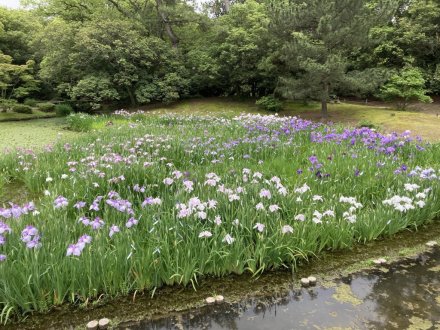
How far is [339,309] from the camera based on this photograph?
8.49 ft

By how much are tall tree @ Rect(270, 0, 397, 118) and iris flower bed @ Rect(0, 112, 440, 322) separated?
7.70 m

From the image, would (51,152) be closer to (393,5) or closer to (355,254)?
(355,254)

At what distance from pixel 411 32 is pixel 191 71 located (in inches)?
471

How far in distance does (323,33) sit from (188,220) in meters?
11.8

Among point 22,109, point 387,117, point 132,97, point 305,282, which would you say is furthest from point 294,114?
point 22,109

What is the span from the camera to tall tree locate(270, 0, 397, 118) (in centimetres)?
1223

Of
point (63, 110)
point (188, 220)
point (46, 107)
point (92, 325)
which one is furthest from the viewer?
point (46, 107)

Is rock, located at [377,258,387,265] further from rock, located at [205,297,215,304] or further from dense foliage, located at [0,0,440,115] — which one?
dense foliage, located at [0,0,440,115]

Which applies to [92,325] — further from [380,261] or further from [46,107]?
[46,107]

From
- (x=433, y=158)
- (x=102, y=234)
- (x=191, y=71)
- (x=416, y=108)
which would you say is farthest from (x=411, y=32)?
(x=102, y=234)

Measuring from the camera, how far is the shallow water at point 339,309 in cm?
243

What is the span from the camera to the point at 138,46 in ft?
56.6

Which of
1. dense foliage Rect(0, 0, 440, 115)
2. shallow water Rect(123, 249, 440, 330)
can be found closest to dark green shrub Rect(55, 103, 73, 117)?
dense foliage Rect(0, 0, 440, 115)

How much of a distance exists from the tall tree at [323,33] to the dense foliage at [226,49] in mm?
40
